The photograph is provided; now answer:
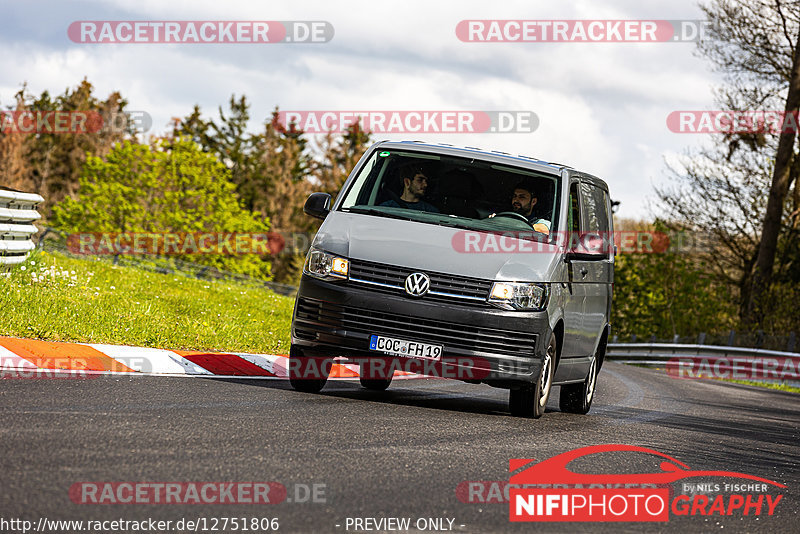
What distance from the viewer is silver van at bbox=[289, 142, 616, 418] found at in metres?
8.82

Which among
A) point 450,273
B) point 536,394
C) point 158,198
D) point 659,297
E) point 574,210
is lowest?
point 659,297

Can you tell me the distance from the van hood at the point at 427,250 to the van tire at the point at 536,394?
2.17ft

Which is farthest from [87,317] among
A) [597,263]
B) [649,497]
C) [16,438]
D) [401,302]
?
[649,497]

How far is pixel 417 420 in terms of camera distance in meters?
8.23

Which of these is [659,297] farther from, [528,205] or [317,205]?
[317,205]

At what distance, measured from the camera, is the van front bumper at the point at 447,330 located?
8.80m

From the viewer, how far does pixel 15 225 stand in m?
13.0

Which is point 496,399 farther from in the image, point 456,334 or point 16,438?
point 16,438

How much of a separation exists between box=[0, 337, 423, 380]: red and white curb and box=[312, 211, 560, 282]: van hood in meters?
2.02

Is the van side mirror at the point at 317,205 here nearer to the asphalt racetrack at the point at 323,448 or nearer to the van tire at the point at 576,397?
the asphalt racetrack at the point at 323,448

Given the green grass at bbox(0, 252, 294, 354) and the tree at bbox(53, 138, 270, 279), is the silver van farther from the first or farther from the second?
the tree at bbox(53, 138, 270, 279)

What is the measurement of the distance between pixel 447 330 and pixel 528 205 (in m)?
1.78

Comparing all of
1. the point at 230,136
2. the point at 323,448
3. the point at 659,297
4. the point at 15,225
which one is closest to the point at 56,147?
the point at 230,136

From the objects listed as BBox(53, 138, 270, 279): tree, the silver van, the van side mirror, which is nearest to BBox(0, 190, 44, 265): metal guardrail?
the van side mirror
